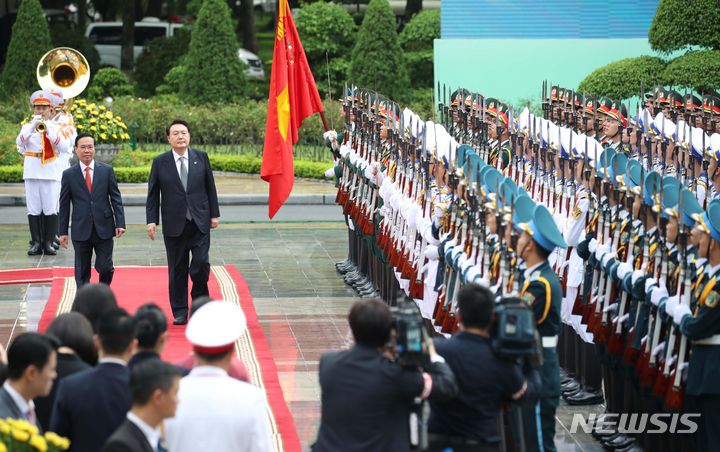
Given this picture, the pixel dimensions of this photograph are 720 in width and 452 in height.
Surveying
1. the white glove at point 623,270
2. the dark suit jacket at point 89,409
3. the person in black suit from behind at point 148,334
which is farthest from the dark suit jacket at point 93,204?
the dark suit jacket at point 89,409

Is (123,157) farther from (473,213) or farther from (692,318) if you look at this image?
(692,318)

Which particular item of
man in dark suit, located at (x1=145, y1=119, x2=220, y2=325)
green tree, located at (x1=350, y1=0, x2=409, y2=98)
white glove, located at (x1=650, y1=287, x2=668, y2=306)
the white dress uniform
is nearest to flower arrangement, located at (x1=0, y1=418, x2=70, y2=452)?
the white dress uniform

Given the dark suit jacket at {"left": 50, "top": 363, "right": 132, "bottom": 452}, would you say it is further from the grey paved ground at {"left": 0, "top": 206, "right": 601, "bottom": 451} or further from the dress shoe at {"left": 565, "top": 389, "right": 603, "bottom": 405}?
the dress shoe at {"left": 565, "top": 389, "right": 603, "bottom": 405}

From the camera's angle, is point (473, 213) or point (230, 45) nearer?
point (473, 213)

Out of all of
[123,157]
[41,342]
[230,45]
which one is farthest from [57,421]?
[230,45]

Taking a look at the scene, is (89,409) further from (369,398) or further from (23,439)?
(369,398)

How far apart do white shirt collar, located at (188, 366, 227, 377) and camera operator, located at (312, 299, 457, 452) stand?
0.46 m

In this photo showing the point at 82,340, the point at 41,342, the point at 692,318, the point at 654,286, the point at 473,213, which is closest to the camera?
the point at 41,342

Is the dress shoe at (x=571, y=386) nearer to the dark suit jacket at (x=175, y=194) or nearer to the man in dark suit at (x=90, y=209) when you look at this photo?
the dark suit jacket at (x=175, y=194)

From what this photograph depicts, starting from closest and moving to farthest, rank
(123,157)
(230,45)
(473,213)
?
(473,213), (123,157), (230,45)

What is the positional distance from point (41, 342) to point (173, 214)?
5.47 meters

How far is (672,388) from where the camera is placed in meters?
6.99

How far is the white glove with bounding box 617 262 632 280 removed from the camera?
7.71 metres

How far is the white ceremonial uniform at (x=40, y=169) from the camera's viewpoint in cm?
1430
